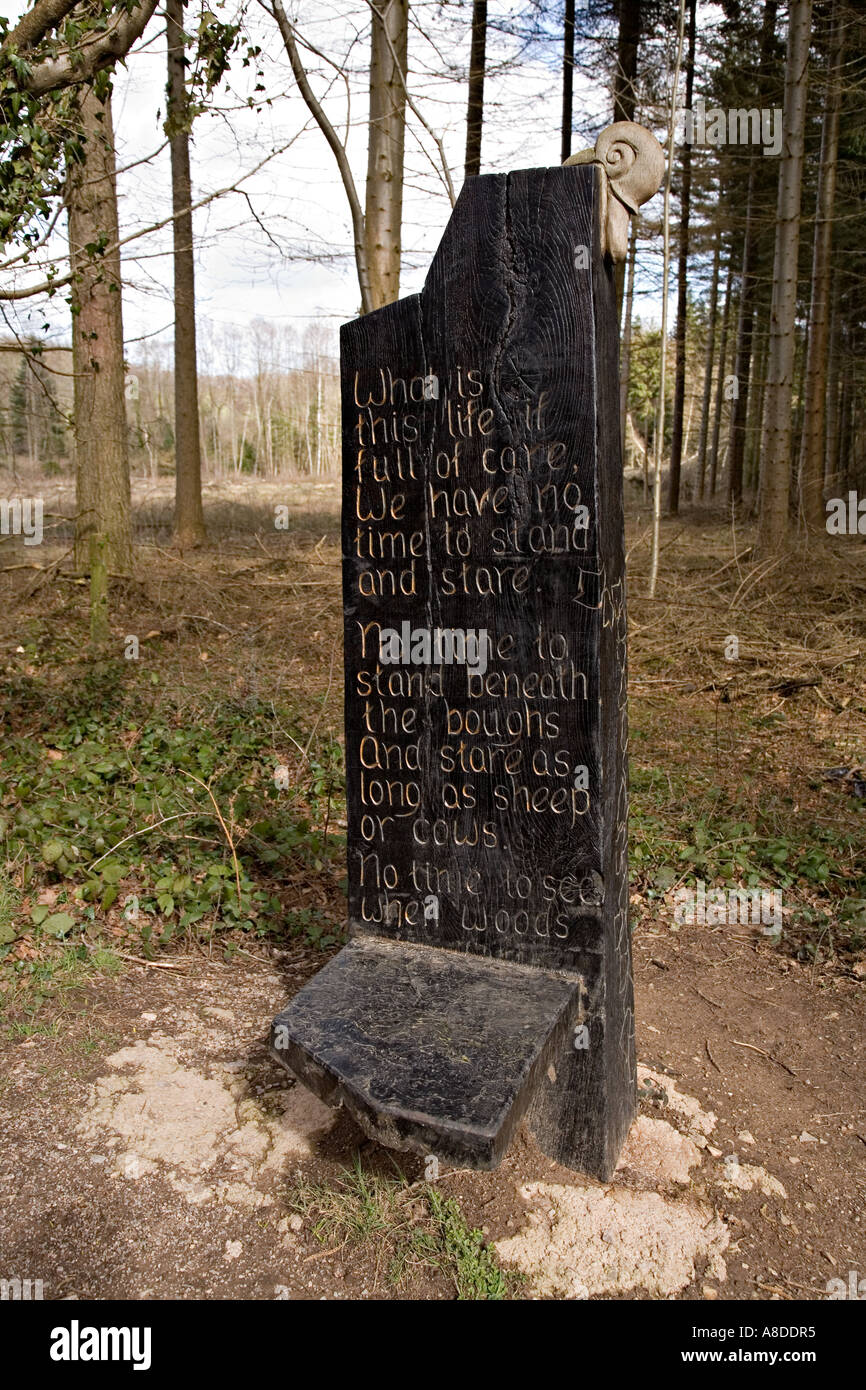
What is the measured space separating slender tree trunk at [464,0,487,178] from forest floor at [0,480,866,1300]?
7.65 metres

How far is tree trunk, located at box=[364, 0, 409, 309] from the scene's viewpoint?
636cm

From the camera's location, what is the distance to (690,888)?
4.38 metres

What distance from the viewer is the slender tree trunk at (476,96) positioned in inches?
450

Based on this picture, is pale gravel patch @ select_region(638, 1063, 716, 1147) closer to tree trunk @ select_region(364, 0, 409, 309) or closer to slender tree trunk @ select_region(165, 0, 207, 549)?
tree trunk @ select_region(364, 0, 409, 309)

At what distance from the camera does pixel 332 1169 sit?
2.58 metres

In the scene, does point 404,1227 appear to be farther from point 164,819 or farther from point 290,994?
point 164,819

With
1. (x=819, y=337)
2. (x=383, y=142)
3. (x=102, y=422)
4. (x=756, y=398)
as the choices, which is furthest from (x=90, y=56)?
(x=756, y=398)

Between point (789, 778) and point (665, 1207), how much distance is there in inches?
133

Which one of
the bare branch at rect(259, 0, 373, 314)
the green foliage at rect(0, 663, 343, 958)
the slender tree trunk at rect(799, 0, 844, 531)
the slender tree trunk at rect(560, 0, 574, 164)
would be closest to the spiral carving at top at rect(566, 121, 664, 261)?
the green foliage at rect(0, 663, 343, 958)

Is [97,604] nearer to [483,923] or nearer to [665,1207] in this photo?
[483,923]

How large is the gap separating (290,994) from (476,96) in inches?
478

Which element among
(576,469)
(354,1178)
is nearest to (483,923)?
(354,1178)

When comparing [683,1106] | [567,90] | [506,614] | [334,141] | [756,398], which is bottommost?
[683,1106]

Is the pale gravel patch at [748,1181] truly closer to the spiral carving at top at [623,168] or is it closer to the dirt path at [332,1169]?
the dirt path at [332,1169]
